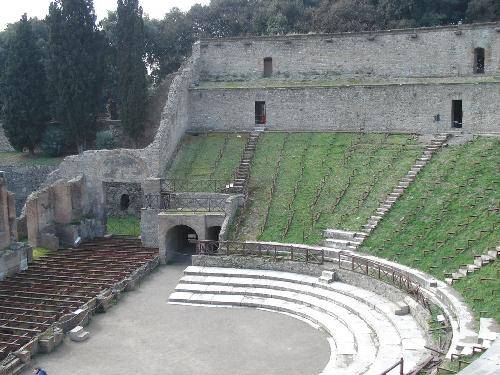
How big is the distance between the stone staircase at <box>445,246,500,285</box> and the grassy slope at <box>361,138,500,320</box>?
0.33 m

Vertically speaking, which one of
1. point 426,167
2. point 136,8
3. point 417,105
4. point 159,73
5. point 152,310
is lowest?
point 152,310

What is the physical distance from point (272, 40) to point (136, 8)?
9021mm

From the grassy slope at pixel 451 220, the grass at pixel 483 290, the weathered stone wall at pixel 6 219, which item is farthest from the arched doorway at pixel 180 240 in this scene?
the grass at pixel 483 290

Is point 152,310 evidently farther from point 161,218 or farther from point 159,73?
point 159,73

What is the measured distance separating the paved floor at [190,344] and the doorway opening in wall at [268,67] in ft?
61.9

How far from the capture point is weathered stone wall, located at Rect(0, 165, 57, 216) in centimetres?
3978

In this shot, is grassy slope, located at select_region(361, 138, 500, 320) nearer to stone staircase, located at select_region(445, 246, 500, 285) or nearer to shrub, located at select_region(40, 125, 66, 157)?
stone staircase, located at select_region(445, 246, 500, 285)

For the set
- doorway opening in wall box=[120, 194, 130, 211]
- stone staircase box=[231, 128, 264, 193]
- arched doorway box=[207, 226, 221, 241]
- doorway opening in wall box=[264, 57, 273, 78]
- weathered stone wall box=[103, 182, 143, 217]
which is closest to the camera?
arched doorway box=[207, 226, 221, 241]

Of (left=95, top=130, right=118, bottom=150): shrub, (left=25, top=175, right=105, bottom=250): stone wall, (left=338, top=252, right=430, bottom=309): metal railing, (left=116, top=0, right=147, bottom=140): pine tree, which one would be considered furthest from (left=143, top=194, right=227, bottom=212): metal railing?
(left=95, top=130, right=118, bottom=150): shrub

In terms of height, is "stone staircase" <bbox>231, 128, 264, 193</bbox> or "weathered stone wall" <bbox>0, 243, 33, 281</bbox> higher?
"stone staircase" <bbox>231, 128, 264, 193</bbox>

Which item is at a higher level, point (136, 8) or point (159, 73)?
point (136, 8)

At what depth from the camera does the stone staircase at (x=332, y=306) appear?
17.1m

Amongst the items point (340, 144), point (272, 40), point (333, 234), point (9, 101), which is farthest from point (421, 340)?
point (9, 101)

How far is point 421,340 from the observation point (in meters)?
17.5
